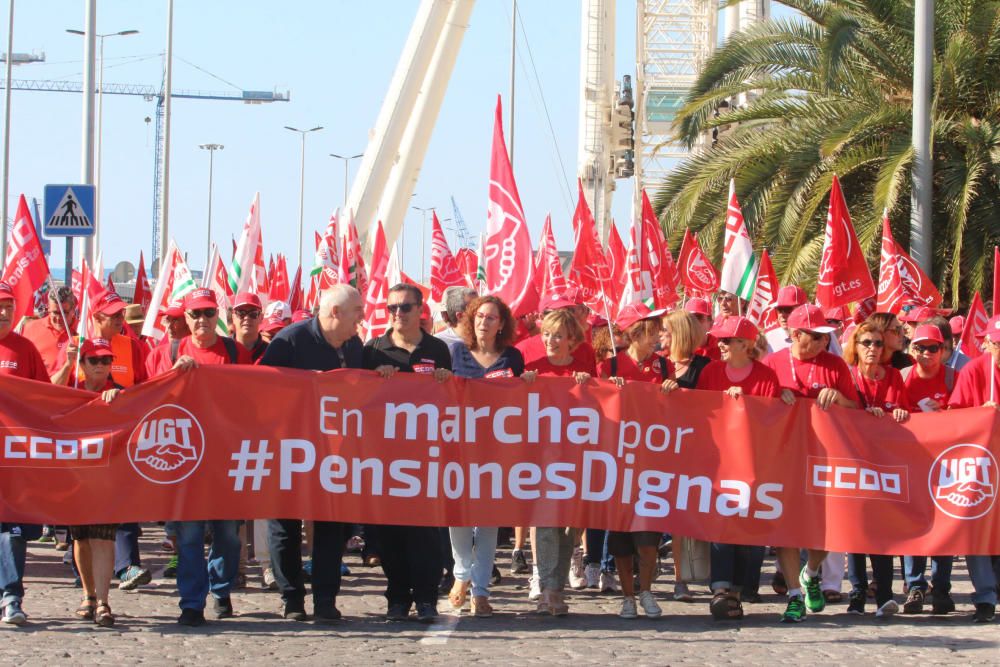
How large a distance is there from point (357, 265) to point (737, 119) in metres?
5.18

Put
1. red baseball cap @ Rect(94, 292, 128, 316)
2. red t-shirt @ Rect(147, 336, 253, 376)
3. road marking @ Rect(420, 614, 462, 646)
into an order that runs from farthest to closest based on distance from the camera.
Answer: red baseball cap @ Rect(94, 292, 128, 316) < red t-shirt @ Rect(147, 336, 253, 376) < road marking @ Rect(420, 614, 462, 646)

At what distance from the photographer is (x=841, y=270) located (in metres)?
13.0

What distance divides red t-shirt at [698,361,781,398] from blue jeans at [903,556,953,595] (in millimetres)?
1388

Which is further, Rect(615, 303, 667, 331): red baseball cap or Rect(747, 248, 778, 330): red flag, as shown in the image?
Rect(747, 248, 778, 330): red flag

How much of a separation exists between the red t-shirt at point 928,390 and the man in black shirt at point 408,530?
9.29 ft

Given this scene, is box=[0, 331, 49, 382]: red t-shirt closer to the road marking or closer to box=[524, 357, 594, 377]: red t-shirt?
the road marking

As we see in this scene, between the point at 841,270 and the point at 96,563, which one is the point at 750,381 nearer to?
the point at 96,563

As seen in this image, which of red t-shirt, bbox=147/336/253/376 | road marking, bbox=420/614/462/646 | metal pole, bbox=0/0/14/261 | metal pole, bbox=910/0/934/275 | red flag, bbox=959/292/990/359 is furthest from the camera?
metal pole, bbox=0/0/14/261

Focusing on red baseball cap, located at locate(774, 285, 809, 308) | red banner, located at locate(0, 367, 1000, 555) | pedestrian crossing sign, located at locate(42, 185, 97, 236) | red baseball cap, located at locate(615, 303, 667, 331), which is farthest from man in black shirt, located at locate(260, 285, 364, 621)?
pedestrian crossing sign, located at locate(42, 185, 97, 236)

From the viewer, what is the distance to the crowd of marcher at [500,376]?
8.84 m

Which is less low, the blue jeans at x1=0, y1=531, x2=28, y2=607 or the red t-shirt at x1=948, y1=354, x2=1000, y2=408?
the red t-shirt at x1=948, y1=354, x2=1000, y2=408

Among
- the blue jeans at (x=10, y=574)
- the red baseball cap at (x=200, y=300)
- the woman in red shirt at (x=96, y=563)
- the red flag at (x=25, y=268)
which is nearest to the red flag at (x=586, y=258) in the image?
the red flag at (x=25, y=268)

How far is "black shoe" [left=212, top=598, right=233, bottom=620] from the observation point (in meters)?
8.86

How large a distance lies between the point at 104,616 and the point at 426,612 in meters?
1.75
